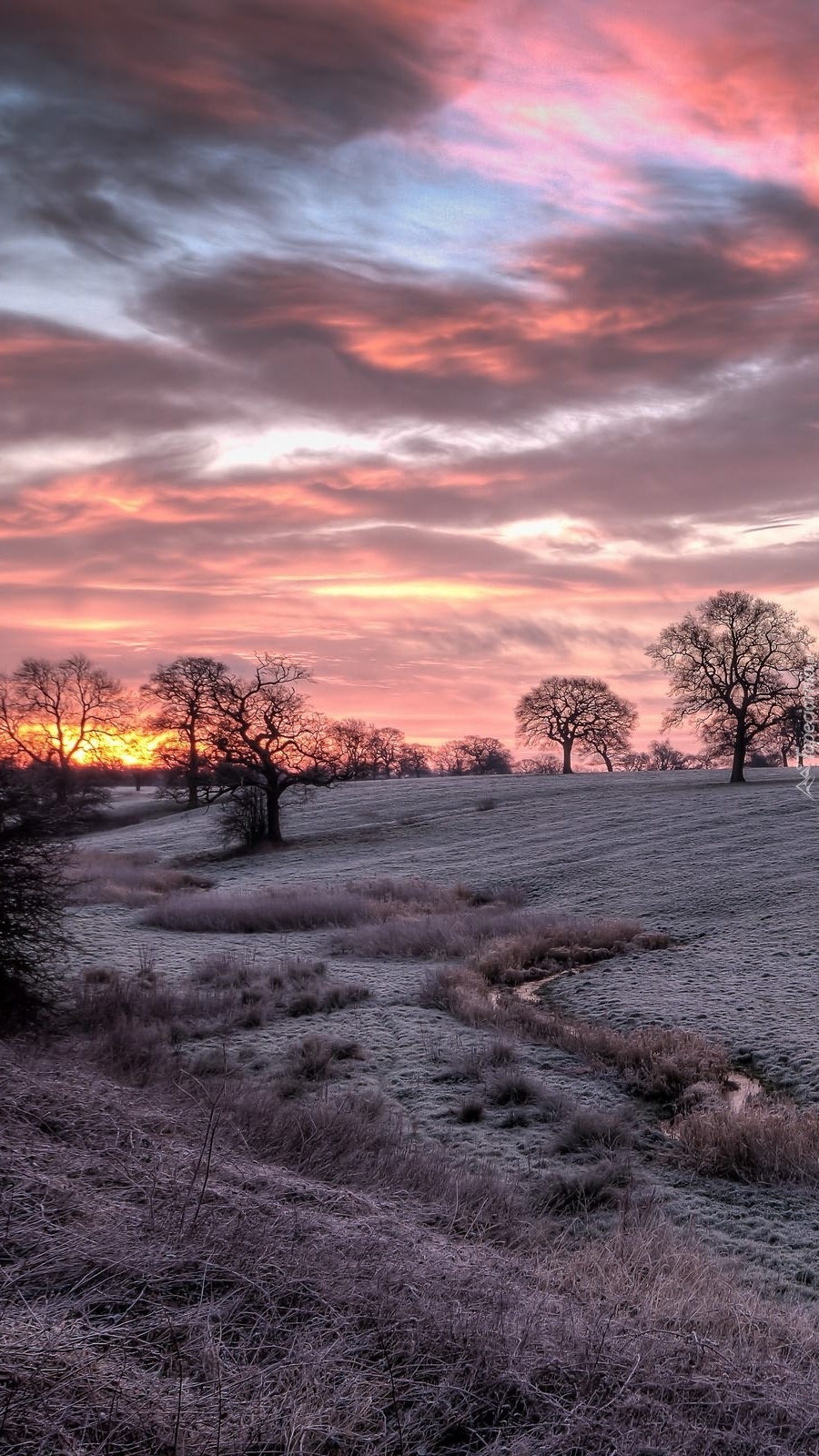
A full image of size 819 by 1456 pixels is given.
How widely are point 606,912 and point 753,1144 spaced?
51.3 feet

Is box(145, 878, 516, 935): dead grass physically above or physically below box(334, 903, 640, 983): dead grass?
above

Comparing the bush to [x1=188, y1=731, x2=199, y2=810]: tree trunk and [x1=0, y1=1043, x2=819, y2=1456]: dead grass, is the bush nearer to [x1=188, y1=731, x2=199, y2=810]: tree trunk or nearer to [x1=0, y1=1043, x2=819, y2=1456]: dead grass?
[x1=0, y1=1043, x2=819, y2=1456]: dead grass

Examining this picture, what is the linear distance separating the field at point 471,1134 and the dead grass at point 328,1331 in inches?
1.0

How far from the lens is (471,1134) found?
1094 centimetres

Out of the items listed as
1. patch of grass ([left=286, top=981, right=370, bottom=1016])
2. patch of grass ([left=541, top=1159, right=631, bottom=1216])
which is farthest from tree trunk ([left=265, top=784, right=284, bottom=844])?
patch of grass ([left=541, top=1159, right=631, bottom=1216])

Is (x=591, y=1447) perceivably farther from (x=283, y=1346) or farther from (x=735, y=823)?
(x=735, y=823)

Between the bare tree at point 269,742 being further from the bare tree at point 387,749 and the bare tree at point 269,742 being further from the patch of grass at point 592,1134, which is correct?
the bare tree at point 387,749

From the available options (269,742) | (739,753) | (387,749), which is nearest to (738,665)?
(739,753)

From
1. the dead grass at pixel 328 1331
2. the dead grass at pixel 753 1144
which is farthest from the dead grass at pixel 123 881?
the dead grass at pixel 328 1331

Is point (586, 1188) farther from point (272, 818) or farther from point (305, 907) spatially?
point (272, 818)

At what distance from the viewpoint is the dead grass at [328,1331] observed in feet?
12.3

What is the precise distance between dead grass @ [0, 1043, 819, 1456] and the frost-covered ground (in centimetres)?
339

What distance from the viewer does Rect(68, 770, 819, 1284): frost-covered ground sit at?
1138cm

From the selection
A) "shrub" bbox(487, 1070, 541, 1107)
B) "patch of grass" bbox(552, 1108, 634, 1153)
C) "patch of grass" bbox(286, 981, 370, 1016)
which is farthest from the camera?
"patch of grass" bbox(286, 981, 370, 1016)
